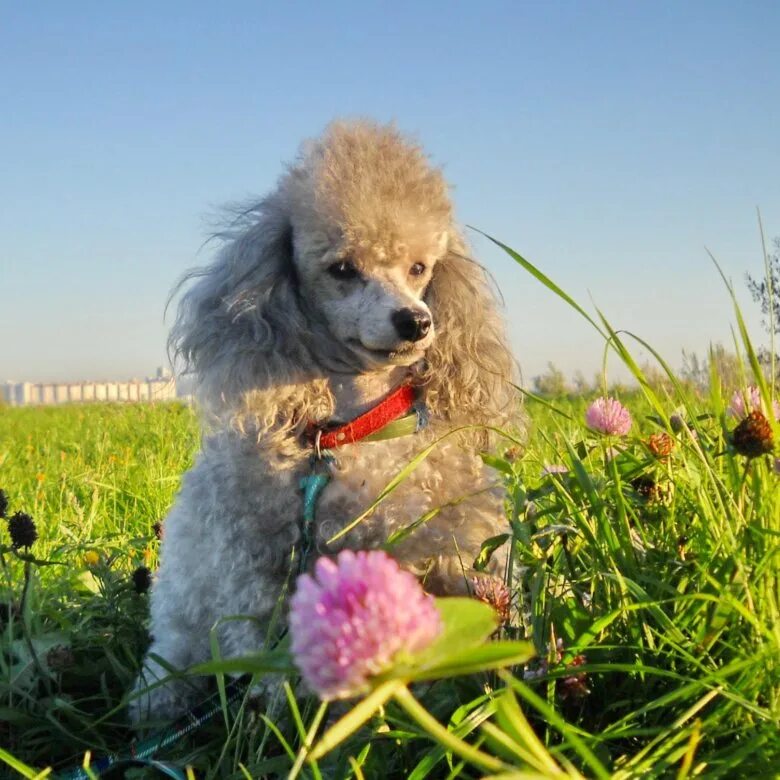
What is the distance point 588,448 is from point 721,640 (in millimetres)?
841

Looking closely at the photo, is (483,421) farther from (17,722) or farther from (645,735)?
(17,722)

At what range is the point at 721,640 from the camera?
170 centimetres

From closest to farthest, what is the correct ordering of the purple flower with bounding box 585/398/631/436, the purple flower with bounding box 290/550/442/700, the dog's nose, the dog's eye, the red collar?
the purple flower with bounding box 290/550/442/700 < the purple flower with bounding box 585/398/631/436 < the dog's nose < the red collar < the dog's eye

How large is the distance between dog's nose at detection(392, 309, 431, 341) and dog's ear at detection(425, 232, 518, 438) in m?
0.29

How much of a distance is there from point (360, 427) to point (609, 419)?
0.73m

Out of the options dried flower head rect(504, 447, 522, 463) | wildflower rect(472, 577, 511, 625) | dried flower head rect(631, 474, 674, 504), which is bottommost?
wildflower rect(472, 577, 511, 625)

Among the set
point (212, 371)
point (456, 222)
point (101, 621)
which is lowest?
point (101, 621)

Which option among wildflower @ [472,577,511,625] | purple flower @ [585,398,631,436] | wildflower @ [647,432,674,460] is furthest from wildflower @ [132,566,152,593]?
wildflower @ [647,432,674,460]

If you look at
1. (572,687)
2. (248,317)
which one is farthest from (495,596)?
(248,317)

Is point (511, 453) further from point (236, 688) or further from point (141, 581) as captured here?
point (141, 581)

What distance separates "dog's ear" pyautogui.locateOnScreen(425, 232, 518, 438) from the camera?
2.91 m

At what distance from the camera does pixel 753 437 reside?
1715 millimetres

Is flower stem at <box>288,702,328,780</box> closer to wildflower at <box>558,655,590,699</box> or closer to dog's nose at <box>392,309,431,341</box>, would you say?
wildflower at <box>558,655,590,699</box>

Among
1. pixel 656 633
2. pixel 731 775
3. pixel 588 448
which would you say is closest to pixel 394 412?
pixel 588 448
